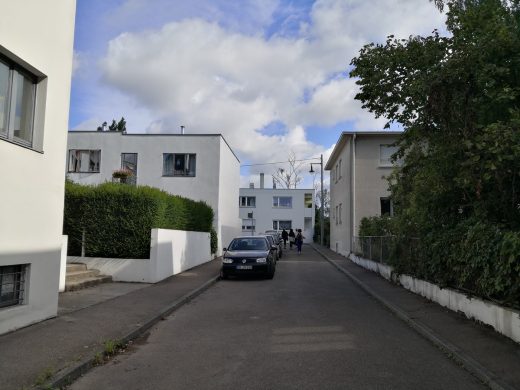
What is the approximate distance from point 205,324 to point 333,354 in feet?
9.96

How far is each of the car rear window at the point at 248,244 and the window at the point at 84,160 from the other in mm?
14869

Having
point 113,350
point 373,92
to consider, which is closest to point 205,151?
point 373,92

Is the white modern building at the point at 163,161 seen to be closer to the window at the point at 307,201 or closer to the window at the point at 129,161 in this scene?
the window at the point at 129,161

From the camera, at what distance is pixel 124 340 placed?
23.9 ft

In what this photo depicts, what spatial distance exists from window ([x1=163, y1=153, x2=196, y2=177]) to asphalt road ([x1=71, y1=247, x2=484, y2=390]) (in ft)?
59.9

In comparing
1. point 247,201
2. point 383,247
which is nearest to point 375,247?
point 383,247

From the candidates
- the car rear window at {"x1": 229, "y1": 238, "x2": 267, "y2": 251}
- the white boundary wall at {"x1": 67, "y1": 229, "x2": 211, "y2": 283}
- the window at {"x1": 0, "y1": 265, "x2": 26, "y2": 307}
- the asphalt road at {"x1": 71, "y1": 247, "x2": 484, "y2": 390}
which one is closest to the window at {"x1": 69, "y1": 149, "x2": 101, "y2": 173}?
the car rear window at {"x1": 229, "y1": 238, "x2": 267, "y2": 251}

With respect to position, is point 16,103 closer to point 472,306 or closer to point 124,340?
point 124,340

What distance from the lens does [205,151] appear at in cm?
2861

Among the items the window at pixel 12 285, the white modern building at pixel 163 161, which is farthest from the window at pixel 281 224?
the window at pixel 12 285

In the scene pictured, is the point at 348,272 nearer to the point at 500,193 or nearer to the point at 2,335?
the point at 500,193

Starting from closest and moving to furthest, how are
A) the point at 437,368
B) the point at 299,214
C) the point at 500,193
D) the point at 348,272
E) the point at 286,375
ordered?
the point at 286,375
the point at 437,368
the point at 500,193
the point at 348,272
the point at 299,214

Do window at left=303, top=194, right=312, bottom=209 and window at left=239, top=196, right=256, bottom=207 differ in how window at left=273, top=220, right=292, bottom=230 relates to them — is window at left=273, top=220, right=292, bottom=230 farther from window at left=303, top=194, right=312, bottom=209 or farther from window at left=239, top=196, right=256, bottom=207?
window at left=239, top=196, right=256, bottom=207

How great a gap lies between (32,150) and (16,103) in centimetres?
78
